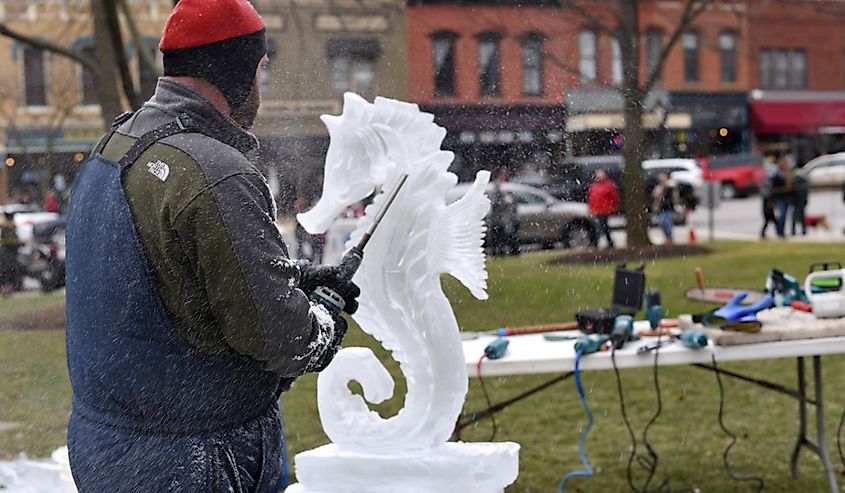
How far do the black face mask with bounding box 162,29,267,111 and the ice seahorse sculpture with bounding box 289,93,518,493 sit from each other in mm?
904

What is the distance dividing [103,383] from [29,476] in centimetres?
250

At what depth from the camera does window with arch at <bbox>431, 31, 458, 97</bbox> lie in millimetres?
8773

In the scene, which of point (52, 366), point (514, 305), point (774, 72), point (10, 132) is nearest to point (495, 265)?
point (514, 305)

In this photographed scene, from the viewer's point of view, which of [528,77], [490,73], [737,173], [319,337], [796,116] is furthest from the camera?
[796,116]

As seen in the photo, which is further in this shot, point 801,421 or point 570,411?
point 570,411

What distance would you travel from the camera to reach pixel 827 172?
81.1 feet

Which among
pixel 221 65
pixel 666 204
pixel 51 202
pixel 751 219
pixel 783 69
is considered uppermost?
pixel 783 69

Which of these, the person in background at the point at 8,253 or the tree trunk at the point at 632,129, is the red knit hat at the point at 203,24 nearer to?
the tree trunk at the point at 632,129

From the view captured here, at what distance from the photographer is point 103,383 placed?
1.99 meters

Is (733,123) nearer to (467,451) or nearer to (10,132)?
(10,132)

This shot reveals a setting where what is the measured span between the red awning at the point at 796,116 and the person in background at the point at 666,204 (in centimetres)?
1586

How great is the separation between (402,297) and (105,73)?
6.57 metres

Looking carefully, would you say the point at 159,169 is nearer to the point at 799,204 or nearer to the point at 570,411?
the point at 570,411

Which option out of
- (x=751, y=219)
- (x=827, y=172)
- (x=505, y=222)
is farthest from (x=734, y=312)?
(x=827, y=172)
